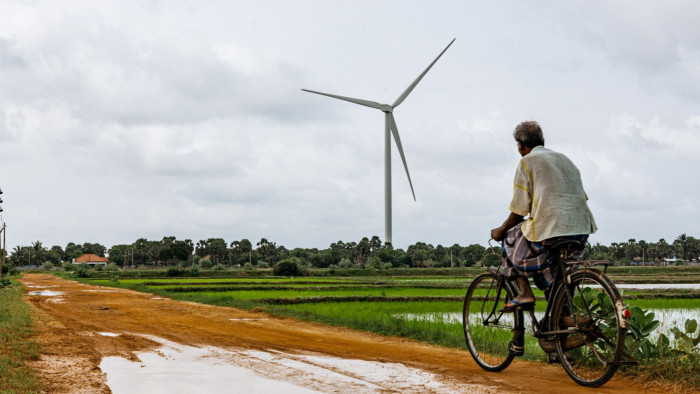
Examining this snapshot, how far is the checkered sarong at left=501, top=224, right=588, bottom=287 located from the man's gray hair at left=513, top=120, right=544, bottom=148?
30.4 inches

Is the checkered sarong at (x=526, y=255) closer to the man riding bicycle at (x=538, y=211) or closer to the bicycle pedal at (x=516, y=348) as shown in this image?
the man riding bicycle at (x=538, y=211)

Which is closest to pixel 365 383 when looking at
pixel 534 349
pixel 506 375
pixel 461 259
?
pixel 506 375

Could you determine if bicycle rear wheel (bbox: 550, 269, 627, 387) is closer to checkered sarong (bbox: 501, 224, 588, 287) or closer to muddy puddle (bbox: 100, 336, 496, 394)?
checkered sarong (bbox: 501, 224, 588, 287)

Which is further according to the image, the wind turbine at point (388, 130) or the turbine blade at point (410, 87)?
the wind turbine at point (388, 130)

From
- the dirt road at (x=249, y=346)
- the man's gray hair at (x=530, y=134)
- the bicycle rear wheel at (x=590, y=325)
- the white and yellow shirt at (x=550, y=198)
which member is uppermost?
the man's gray hair at (x=530, y=134)

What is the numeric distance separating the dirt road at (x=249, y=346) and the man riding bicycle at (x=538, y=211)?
844 millimetres

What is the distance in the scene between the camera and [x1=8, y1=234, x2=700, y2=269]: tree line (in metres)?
111

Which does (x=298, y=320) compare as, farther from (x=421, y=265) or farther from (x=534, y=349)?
(x=421, y=265)

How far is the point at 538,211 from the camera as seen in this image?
5.35 metres

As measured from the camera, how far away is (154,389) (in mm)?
5391

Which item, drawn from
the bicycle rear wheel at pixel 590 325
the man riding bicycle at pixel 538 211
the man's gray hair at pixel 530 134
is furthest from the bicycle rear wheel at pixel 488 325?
the man's gray hair at pixel 530 134

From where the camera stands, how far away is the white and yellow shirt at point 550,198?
17.3 feet

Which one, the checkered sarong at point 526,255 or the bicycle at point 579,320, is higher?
the checkered sarong at point 526,255

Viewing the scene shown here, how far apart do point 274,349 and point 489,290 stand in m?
3.06
